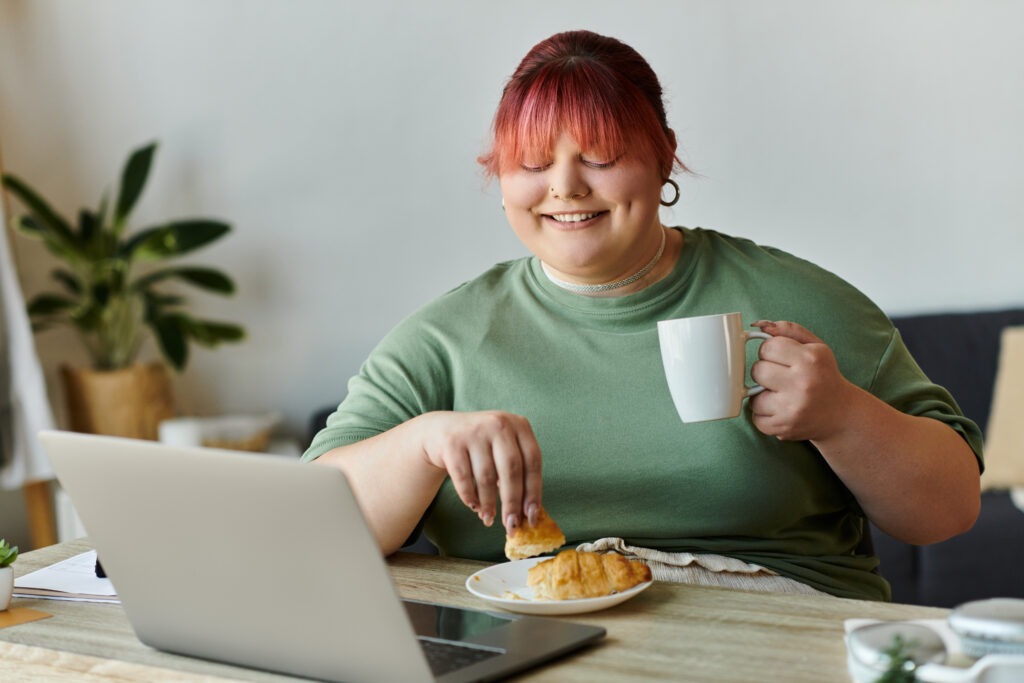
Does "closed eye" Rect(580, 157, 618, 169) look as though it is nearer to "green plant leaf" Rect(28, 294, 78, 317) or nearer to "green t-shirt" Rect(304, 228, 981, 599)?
"green t-shirt" Rect(304, 228, 981, 599)

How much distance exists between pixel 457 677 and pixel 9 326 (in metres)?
2.74

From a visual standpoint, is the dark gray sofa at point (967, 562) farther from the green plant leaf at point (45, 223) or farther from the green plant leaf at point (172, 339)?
the green plant leaf at point (45, 223)

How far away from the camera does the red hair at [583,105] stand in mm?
1346

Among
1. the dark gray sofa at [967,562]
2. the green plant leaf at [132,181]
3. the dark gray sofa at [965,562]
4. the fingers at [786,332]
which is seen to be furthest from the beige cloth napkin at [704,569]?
the green plant leaf at [132,181]

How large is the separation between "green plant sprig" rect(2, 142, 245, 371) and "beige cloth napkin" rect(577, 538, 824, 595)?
2304 mm

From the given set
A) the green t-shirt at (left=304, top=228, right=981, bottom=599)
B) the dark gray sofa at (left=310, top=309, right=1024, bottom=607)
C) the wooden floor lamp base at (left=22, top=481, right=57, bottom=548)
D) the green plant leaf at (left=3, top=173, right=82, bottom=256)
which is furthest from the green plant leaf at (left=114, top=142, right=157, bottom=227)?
the green t-shirt at (left=304, top=228, right=981, bottom=599)

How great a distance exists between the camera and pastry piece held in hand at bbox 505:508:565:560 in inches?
43.1

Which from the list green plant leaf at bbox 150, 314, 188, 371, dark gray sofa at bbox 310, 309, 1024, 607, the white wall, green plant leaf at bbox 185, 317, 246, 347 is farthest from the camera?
green plant leaf at bbox 185, 317, 246, 347

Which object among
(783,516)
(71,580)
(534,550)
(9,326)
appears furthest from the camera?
(9,326)

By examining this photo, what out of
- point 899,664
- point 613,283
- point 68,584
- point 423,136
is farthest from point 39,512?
point 899,664

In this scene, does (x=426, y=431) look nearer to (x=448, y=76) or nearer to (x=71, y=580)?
(x=71, y=580)

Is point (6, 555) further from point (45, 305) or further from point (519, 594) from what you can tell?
point (45, 305)

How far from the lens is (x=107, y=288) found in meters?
3.33

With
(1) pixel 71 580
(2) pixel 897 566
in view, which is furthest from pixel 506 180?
(2) pixel 897 566
